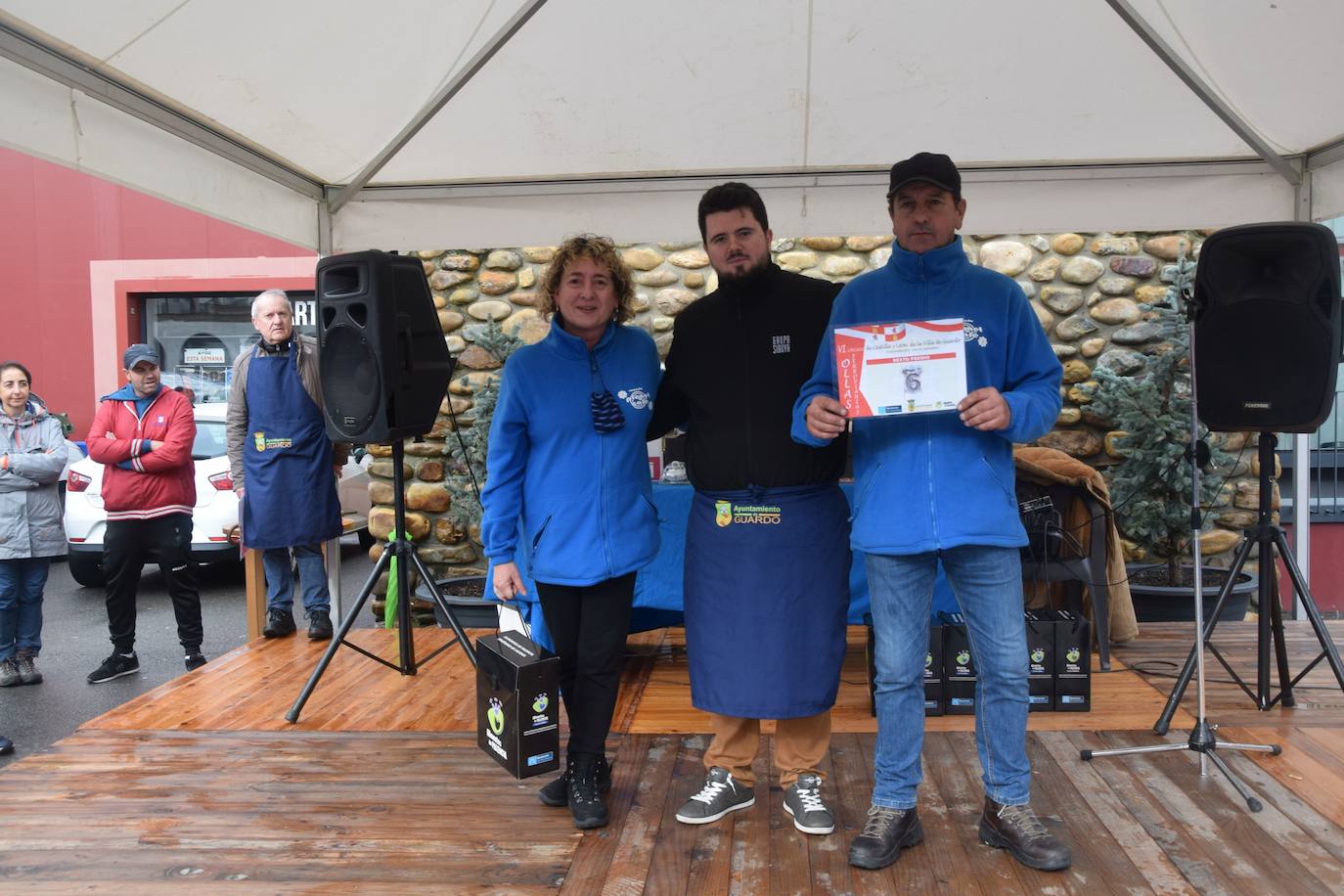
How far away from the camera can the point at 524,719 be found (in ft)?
8.14

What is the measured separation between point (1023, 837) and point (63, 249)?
10.3 metres

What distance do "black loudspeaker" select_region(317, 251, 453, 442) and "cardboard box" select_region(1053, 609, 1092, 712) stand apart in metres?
2.40

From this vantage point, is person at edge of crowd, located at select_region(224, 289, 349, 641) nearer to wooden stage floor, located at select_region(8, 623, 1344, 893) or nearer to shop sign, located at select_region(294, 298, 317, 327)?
wooden stage floor, located at select_region(8, 623, 1344, 893)

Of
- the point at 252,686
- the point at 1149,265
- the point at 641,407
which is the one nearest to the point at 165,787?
the point at 252,686

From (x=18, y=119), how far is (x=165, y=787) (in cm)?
186

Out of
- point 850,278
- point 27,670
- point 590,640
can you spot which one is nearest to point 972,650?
point 590,640

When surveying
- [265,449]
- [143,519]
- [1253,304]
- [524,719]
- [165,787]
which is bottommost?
[165,787]

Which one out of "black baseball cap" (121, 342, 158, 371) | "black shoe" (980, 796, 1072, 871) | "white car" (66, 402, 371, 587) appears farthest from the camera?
"white car" (66, 402, 371, 587)

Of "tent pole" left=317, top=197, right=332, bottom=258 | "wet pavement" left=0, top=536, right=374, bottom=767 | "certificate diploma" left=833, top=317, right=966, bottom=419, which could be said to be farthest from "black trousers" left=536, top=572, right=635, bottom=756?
"tent pole" left=317, top=197, right=332, bottom=258

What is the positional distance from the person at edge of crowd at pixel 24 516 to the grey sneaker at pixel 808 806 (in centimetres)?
365

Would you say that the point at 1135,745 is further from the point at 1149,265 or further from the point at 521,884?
the point at 1149,265

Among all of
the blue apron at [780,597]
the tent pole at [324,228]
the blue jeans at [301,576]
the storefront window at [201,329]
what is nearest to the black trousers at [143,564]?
the blue jeans at [301,576]

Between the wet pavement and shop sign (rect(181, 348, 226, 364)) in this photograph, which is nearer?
the wet pavement

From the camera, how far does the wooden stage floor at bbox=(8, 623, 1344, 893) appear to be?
7.47 feet
